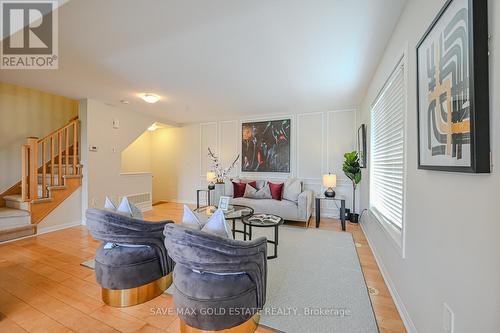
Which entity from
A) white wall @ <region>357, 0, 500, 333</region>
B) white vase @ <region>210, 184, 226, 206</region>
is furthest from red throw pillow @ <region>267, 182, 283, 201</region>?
white wall @ <region>357, 0, 500, 333</region>

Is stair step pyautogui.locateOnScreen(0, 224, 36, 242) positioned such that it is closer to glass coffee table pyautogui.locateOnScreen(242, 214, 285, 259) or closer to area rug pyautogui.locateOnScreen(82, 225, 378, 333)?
area rug pyautogui.locateOnScreen(82, 225, 378, 333)

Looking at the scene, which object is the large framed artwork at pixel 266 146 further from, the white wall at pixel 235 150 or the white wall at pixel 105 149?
the white wall at pixel 105 149

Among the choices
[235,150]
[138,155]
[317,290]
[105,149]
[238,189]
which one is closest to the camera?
[317,290]

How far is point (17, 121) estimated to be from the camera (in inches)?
160

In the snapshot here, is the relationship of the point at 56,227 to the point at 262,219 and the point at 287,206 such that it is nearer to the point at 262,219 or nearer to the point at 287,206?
the point at 262,219

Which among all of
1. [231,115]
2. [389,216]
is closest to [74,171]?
[231,115]

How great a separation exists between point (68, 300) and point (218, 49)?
2884mm

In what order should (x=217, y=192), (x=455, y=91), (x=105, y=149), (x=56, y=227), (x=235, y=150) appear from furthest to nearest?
(x=235, y=150)
(x=217, y=192)
(x=105, y=149)
(x=56, y=227)
(x=455, y=91)

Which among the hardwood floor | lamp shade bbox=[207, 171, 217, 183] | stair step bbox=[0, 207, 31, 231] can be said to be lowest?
the hardwood floor

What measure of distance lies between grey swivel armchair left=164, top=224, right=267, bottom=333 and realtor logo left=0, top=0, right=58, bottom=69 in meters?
2.25

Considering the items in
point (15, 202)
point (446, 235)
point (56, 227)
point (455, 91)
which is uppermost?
point (455, 91)

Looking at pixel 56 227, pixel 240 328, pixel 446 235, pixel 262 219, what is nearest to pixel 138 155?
pixel 56 227

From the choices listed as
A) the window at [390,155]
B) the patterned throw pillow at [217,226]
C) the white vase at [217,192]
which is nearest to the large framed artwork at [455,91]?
the window at [390,155]

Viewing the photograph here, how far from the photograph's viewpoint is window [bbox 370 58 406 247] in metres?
1.91
